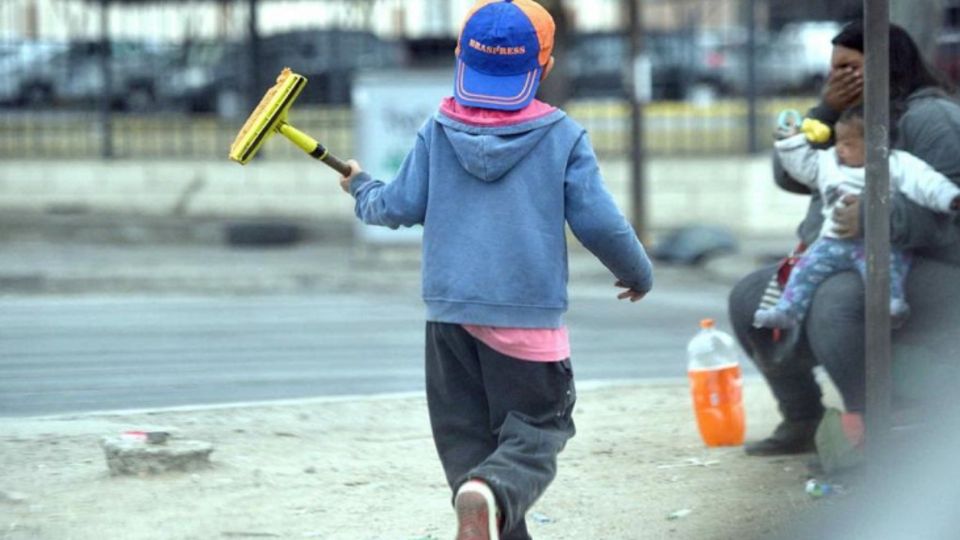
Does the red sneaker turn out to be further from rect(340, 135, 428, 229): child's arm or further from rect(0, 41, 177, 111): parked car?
rect(0, 41, 177, 111): parked car

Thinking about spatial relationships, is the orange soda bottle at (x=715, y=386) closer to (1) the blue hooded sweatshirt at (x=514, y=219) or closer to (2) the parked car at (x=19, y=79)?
(1) the blue hooded sweatshirt at (x=514, y=219)

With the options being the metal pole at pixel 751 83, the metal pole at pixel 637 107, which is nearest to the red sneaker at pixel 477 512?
the metal pole at pixel 637 107

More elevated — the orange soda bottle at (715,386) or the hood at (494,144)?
the hood at (494,144)

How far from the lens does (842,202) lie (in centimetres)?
598

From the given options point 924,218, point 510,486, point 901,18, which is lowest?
point 510,486

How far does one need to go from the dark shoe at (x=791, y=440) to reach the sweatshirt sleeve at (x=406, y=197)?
225 cm

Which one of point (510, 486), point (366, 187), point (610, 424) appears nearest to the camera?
point (510, 486)

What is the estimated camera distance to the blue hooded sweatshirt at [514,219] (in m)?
4.65

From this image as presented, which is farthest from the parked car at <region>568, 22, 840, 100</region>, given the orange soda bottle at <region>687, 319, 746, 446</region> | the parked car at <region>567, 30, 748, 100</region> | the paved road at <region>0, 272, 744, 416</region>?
the orange soda bottle at <region>687, 319, 746, 446</region>

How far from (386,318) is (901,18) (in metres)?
4.75

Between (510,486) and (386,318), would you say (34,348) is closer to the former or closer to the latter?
(386,318)

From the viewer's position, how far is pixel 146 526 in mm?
5418

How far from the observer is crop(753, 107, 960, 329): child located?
589 centimetres

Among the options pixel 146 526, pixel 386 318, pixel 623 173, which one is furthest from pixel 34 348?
pixel 623 173
